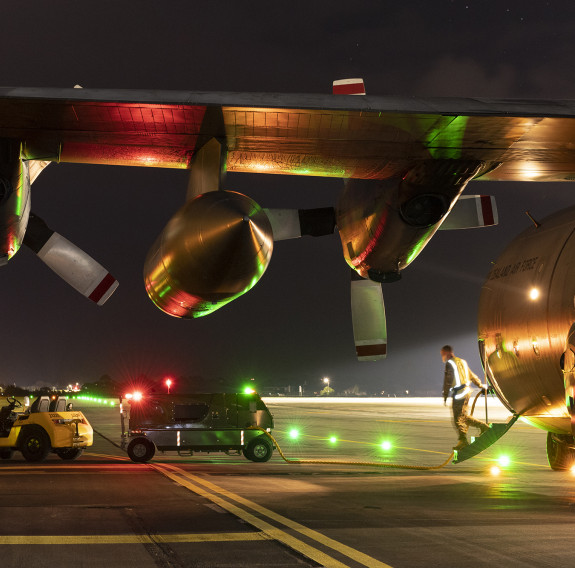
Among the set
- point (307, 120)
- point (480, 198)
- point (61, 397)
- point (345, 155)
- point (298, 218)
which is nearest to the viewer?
point (307, 120)

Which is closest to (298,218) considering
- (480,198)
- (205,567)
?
(480,198)

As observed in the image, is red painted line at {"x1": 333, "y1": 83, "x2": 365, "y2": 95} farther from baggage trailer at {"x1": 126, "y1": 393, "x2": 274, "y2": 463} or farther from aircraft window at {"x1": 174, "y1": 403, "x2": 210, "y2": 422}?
aircraft window at {"x1": 174, "y1": 403, "x2": 210, "y2": 422}

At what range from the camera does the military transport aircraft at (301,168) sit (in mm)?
7527

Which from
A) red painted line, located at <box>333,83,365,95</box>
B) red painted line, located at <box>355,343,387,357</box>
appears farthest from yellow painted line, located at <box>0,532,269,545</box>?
red painted line, located at <box>333,83,365,95</box>

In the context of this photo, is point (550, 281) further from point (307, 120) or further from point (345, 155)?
point (307, 120)

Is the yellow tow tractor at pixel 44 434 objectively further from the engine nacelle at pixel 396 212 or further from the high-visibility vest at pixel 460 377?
the engine nacelle at pixel 396 212

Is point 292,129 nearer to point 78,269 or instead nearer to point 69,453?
point 78,269

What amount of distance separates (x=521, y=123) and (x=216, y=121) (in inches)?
120

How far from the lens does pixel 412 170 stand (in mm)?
9023

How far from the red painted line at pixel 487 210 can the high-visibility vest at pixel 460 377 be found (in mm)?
4477

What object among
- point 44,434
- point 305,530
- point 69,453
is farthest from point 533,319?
point 69,453

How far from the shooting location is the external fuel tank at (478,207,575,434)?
11.1 metres

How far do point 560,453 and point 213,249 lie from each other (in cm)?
915

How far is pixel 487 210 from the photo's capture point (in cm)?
1160
